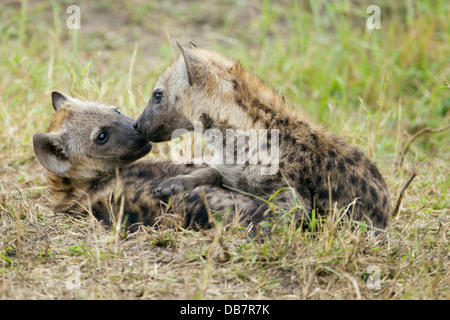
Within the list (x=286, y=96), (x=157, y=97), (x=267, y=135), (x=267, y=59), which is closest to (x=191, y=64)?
(x=157, y=97)

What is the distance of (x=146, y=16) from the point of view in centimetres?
828

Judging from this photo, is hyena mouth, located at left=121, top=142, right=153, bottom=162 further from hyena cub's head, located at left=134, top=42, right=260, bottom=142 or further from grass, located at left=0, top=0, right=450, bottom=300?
grass, located at left=0, top=0, right=450, bottom=300

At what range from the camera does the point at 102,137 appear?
4309mm

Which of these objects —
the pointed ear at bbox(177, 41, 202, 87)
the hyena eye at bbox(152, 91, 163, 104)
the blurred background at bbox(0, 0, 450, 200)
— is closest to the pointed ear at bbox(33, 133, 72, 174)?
the hyena eye at bbox(152, 91, 163, 104)

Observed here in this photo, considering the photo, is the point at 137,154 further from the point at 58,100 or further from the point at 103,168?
the point at 58,100

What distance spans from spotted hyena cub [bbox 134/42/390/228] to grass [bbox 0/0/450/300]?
9.0 inches

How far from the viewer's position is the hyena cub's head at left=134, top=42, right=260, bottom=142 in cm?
385

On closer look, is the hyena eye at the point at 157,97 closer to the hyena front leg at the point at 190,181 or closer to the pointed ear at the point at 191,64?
the pointed ear at the point at 191,64

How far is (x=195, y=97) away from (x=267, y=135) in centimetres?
52

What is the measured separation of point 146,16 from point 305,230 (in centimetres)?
544

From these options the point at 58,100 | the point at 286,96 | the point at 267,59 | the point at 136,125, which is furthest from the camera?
the point at 267,59

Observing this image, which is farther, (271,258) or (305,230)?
(305,230)
